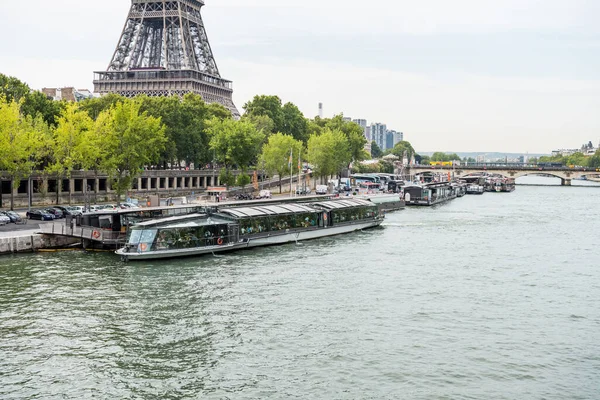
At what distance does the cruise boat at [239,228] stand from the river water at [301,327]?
1117 mm

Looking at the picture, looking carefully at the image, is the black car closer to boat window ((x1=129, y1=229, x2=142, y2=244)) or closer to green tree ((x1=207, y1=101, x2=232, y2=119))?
boat window ((x1=129, y1=229, x2=142, y2=244))

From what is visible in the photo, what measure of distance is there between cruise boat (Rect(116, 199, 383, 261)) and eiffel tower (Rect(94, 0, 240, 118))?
261 feet

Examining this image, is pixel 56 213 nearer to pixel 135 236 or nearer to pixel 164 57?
pixel 135 236

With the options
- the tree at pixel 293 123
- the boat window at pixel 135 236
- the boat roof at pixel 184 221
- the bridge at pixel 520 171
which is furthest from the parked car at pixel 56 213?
the bridge at pixel 520 171

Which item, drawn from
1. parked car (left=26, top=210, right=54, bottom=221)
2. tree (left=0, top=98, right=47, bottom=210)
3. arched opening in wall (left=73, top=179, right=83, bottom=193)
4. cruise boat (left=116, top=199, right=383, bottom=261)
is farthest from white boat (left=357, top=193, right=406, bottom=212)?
parked car (left=26, top=210, right=54, bottom=221)

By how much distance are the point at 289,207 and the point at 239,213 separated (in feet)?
23.1

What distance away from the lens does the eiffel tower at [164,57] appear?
133 metres

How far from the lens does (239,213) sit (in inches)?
1806

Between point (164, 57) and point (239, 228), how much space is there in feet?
333

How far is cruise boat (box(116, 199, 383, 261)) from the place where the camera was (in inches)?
1566

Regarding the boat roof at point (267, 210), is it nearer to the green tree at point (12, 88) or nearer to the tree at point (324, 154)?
the green tree at point (12, 88)

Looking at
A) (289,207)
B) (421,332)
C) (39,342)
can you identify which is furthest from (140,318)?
(289,207)

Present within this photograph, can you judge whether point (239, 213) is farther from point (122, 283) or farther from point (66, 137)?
point (66, 137)

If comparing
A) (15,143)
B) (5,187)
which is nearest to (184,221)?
(15,143)
